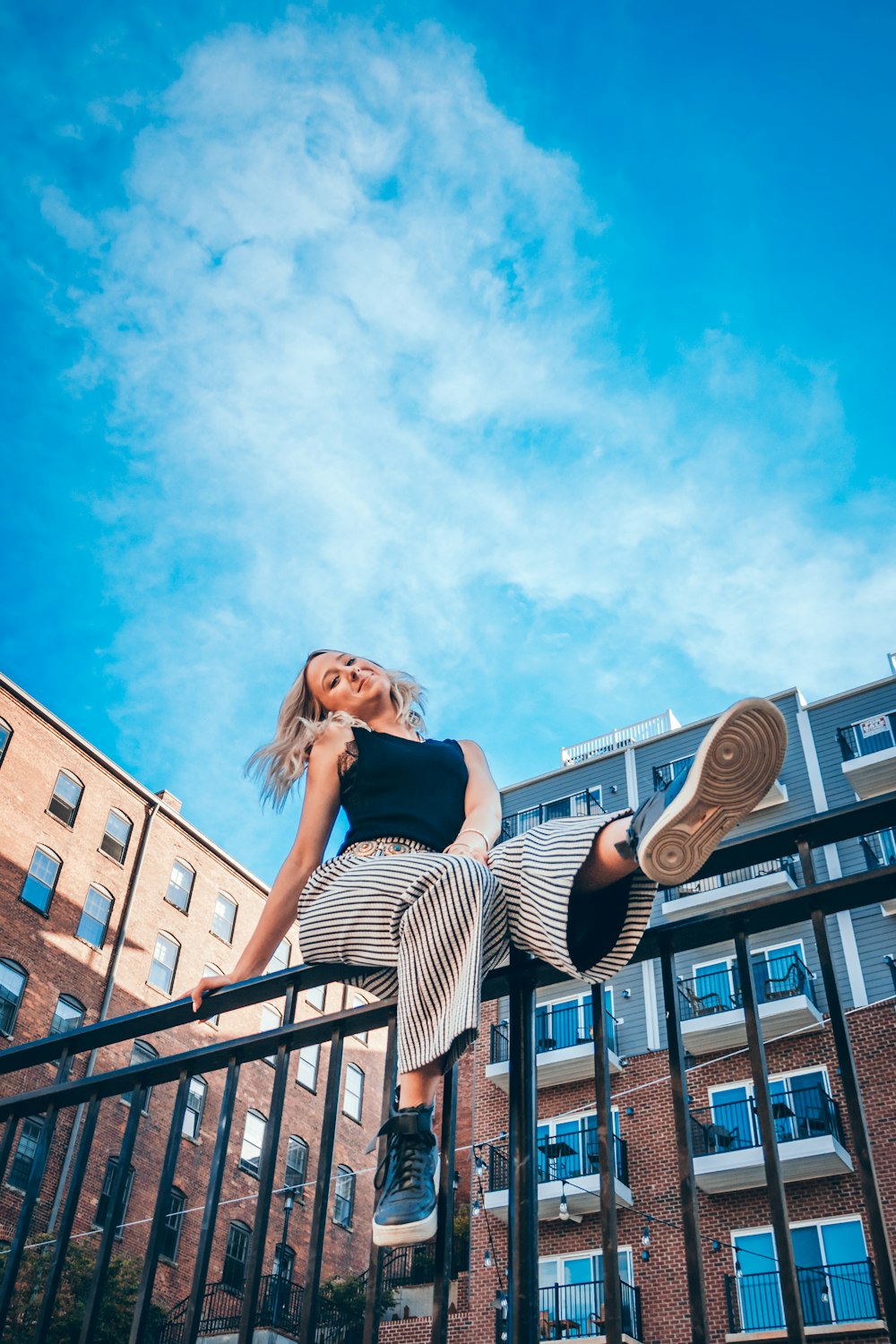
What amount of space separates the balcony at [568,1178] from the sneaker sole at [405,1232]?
19.5m

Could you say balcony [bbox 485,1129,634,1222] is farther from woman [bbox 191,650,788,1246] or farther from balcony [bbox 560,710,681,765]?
woman [bbox 191,650,788,1246]

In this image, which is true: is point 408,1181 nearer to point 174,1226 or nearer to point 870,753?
point 870,753

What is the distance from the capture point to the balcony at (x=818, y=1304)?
16766mm

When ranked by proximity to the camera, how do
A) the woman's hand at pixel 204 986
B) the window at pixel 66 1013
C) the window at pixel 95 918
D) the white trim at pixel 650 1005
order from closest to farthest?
the woman's hand at pixel 204 986 < the white trim at pixel 650 1005 < the window at pixel 66 1013 < the window at pixel 95 918

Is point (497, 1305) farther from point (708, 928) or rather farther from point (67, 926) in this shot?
point (708, 928)

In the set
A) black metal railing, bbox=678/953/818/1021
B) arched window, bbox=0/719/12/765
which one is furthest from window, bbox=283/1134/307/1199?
arched window, bbox=0/719/12/765

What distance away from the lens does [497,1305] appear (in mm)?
21000

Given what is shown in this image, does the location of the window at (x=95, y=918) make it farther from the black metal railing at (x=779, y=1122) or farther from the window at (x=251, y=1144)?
the black metal railing at (x=779, y=1122)

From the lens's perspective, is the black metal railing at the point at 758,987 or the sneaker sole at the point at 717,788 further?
the black metal railing at the point at 758,987

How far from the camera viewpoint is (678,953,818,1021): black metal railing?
68.4ft

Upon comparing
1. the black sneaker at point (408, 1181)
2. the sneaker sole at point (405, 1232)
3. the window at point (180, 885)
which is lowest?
the sneaker sole at point (405, 1232)

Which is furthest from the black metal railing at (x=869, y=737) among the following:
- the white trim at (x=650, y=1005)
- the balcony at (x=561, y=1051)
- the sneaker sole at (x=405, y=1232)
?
the sneaker sole at (x=405, y=1232)

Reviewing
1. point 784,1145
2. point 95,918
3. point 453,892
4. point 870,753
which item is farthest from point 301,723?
point 95,918

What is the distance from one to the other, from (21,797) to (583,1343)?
15419 mm
